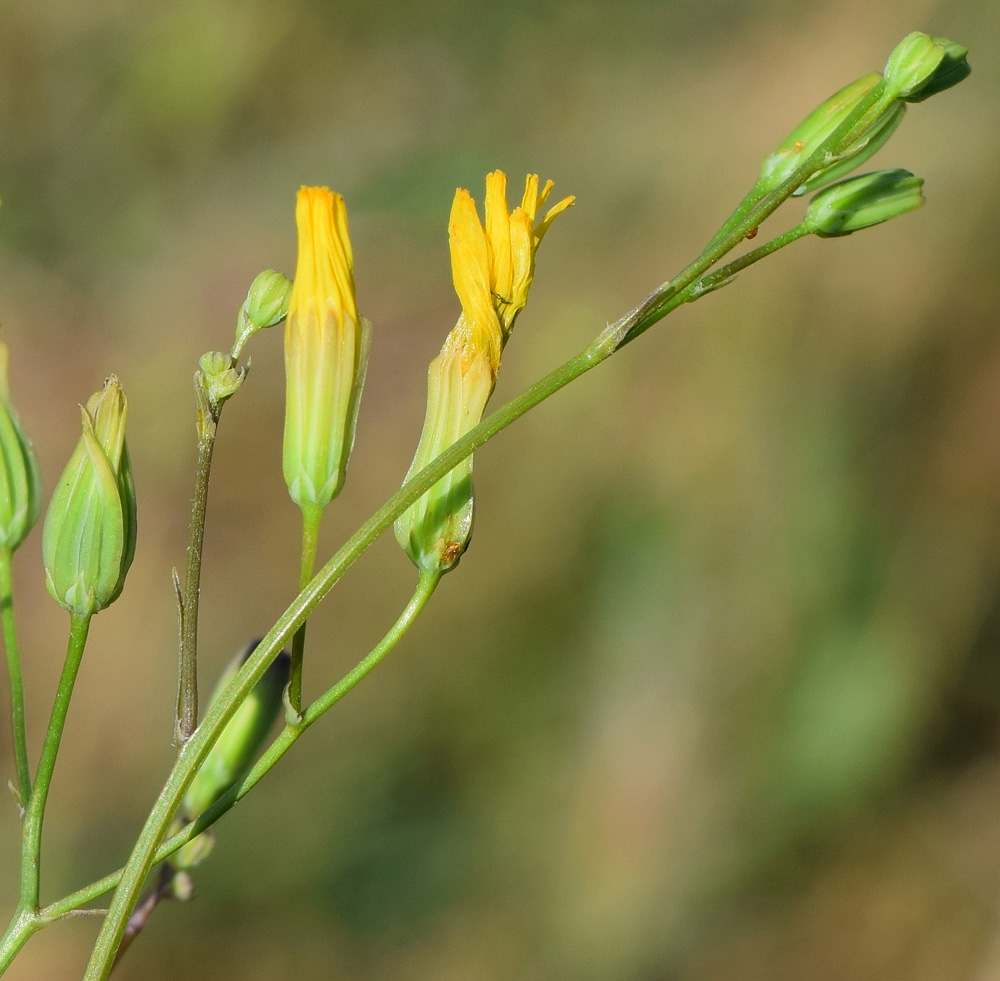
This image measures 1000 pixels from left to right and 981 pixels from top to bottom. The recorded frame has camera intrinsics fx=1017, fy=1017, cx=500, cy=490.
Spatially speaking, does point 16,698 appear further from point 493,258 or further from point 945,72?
point 945,72

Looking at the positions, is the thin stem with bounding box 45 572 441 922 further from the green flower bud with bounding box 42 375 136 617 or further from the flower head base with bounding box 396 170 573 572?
the green flower bud with bounding box 42 375 136 617

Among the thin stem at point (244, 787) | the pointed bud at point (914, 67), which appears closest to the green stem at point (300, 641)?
the thin stem at point (244, 787)

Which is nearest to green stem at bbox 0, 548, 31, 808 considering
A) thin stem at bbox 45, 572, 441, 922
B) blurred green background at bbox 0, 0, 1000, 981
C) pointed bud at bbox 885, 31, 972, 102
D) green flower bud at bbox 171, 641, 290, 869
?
thin stem at bbox 45, 572, 441, 922

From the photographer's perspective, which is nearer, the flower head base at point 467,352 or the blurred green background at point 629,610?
the flower head base at point 467,352

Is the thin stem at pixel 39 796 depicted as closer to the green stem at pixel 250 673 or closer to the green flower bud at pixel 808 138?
the green stem at pixel 250 673

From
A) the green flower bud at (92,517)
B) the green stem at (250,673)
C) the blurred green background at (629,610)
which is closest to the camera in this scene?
the green stem at (250,673)

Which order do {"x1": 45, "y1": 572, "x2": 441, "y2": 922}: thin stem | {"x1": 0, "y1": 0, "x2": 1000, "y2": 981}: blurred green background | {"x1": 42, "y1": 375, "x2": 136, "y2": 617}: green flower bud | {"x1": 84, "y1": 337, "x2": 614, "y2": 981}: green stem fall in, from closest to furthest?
{"x1": 84, "y1": 337, "x2": 614, "y2": 981}: green stem < {"x1": 45, "y1": 572, "x2": 441, "y2": 922}: thin stem < {"x1": 42, "y1": 375, "x2": 136, "y2": 617}: green flower bud < {"x1": 0, "y1": 0, "x2": 1000, "y2": 981}: blurred green background
